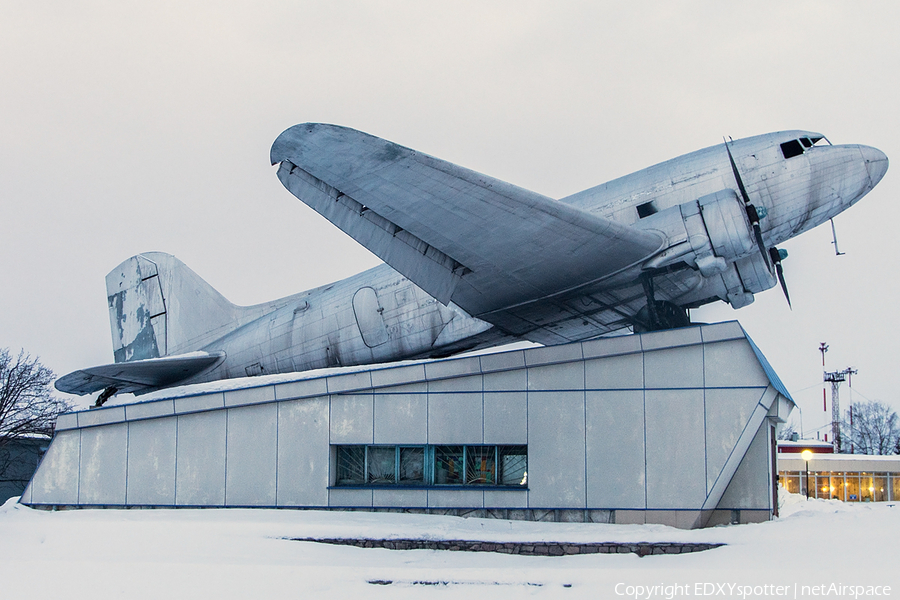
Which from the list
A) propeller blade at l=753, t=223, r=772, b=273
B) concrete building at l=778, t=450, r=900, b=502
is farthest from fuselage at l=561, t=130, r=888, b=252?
concrete building at l=778, t=450, r=900, b=502

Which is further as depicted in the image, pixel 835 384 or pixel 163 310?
pixel 835 384

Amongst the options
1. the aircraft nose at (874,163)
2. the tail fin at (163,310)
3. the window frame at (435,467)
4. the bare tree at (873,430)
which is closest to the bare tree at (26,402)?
the tail fin at (163,310)

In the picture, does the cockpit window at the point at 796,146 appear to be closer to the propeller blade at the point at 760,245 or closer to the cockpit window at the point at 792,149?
the cockpit window at the point at 792,149

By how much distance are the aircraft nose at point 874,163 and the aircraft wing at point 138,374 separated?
18.7 metres

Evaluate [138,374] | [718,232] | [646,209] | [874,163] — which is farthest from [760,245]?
[138,374]

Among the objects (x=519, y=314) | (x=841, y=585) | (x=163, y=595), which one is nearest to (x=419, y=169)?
(x=519, y=314)

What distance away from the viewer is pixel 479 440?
1781 centimetres

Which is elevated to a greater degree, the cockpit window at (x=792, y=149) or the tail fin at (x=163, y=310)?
the cockpit window at (x=792, y=149)

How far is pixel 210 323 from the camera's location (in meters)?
25.5

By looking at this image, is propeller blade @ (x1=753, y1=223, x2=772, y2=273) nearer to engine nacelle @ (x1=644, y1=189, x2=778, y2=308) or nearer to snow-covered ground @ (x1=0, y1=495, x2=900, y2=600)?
engine nacelle @ (x1=644, y1=189, x2=778, y2=308)

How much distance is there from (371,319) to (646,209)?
8098mm

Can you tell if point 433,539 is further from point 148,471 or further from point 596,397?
point 148,471

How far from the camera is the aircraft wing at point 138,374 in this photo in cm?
2127

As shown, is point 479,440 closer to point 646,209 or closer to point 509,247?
point 509,247
